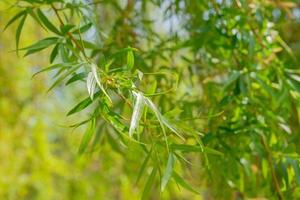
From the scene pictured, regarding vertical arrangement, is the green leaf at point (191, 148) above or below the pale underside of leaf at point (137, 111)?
below

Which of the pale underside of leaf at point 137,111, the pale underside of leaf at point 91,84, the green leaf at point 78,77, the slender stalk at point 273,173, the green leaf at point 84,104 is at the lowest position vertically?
the slender stalk at point 273,173

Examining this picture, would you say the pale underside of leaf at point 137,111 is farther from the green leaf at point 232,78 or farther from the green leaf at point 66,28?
the green leaf at point 232,78

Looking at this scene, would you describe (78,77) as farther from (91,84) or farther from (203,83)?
(203,83)

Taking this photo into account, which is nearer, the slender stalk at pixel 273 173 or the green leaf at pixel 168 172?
the green leaf at pixel 168 172

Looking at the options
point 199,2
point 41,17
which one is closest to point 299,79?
point 199,2

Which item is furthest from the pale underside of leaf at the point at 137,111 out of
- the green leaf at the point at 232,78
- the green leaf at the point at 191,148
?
the green leaf at the point at 232,78

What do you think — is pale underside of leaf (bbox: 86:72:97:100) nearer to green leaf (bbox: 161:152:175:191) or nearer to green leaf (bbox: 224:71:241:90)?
green leaf (bbox: 161:152:175:191)

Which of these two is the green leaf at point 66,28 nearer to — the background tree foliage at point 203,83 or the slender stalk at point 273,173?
the background tree foliage at point 203,83

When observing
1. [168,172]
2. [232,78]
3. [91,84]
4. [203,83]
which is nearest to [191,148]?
[168,172]

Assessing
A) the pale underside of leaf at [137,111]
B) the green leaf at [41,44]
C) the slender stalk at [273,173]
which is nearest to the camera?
the pale underside of leaf at [137,111]

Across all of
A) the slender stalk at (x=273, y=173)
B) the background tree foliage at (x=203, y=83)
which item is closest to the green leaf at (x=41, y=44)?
the background tree foliage at (x=203, y=83)

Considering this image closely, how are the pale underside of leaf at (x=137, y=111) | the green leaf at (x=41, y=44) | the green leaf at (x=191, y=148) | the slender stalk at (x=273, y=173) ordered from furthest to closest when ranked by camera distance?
the slender stalk at (x=273, y=173) < the green leaf at (x=41, y=44) < the green leaf at (x=191, y=148) < the pale underside of leaf at (x=137, y=111)
